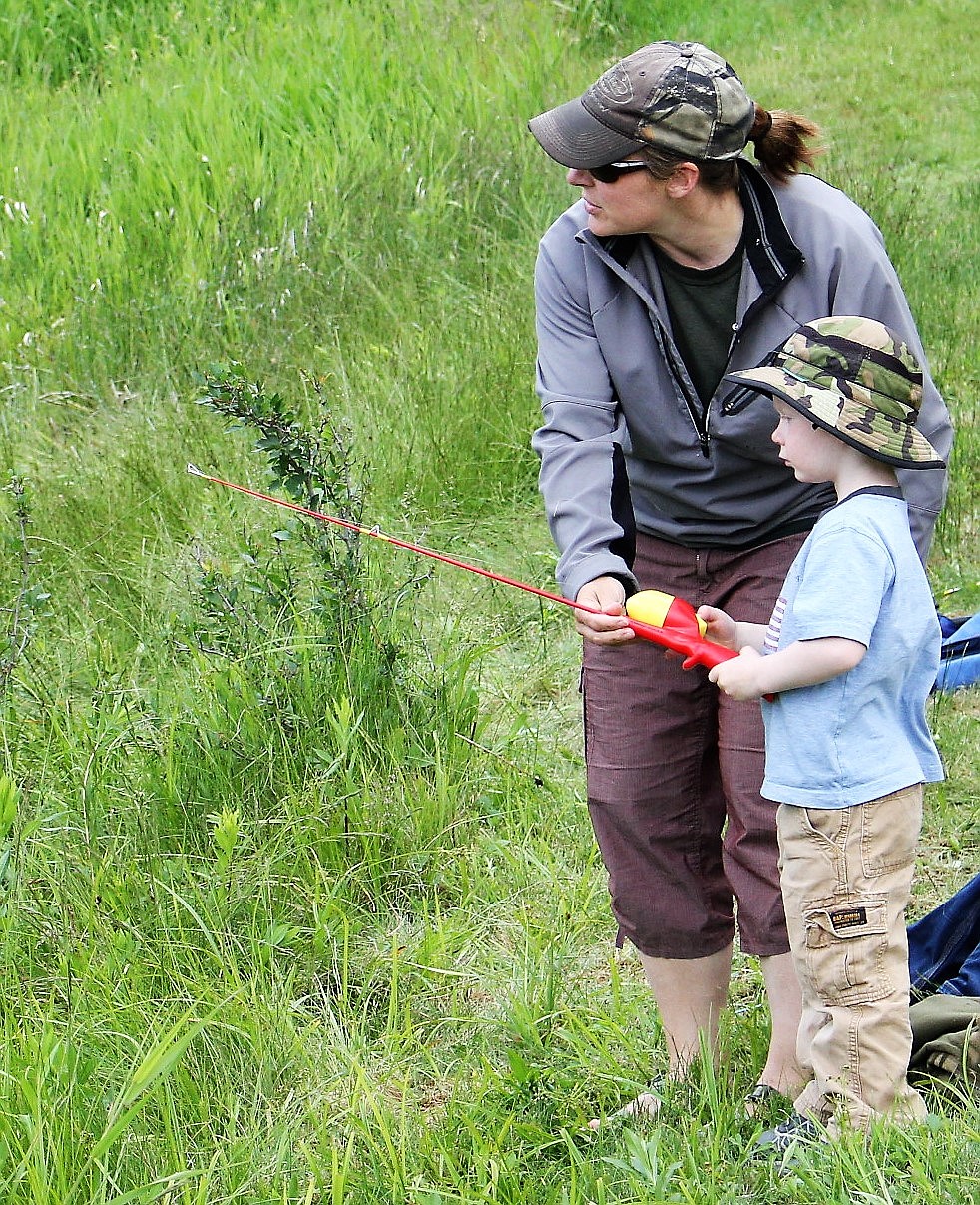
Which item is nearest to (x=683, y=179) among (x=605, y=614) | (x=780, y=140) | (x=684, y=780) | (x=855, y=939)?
(x=780, y=140)

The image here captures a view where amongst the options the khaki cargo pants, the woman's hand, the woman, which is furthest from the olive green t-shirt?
the khaki cargo pants

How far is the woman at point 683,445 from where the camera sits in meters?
2.58

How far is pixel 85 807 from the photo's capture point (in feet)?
11.0

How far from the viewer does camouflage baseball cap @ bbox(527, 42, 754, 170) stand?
99.4 inches

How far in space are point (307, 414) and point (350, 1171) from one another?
3.40 m

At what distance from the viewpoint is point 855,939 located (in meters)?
2.39

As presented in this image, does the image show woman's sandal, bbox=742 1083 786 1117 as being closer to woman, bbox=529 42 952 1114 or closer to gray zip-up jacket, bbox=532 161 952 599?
woman, bbox=529 42 952 1114

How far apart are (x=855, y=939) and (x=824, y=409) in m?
0.83

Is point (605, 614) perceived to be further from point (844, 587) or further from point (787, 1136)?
point (787, 1136)

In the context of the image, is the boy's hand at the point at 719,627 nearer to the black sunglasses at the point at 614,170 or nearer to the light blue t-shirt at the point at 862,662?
the light blue t-shirt at the point at 862,662

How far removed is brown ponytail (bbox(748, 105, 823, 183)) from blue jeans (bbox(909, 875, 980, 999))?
4.83 ft

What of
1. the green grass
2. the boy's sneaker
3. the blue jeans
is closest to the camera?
the boy's sneaker

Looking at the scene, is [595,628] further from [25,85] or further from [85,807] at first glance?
[25,85]

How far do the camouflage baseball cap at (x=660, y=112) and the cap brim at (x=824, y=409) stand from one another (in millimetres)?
425
